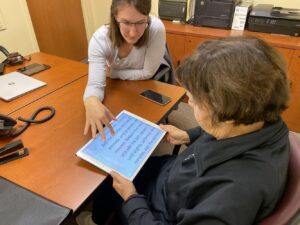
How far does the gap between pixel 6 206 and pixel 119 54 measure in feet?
3.30

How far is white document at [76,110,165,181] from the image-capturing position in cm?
85

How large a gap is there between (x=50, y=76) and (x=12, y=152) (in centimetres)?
69

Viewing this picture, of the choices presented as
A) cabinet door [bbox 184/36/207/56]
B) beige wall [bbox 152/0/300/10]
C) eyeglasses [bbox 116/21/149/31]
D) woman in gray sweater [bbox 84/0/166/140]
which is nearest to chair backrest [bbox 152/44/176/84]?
woman in gray sweater [bbox 84/0/166/140]

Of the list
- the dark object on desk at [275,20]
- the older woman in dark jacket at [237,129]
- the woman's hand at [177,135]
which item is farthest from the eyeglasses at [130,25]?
the dark object on desk at [275,20]

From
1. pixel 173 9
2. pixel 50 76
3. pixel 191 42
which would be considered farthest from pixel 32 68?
pixel 173 9

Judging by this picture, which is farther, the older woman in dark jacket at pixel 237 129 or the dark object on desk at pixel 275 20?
the dark object on desk at pixel 275 20

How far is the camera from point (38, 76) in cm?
147

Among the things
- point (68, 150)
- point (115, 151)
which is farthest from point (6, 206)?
point (115, 151)

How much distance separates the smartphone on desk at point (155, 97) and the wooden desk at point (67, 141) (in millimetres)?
24

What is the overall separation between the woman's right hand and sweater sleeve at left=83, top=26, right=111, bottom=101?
137 mm

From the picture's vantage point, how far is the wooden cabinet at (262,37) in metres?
1.86

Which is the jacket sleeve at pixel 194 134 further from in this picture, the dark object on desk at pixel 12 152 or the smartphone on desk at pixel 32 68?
the smartphone on desk at pixel 32 68

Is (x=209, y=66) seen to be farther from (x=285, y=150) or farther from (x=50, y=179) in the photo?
(x=50, y=179)

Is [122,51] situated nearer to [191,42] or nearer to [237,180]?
[191,42]
